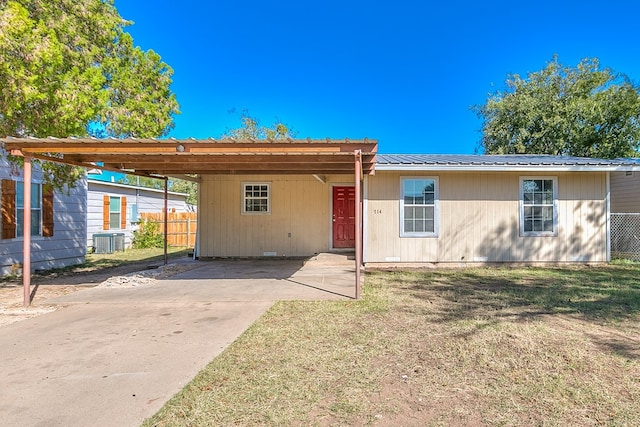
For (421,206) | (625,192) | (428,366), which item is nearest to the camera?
(428,366)

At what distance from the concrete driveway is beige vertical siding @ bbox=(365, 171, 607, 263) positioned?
2386 millimetres

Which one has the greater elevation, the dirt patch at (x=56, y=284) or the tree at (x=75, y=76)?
the tree at (x=75, y=76)

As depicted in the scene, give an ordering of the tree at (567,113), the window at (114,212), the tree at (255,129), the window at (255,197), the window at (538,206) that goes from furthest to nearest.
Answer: the tree at (255,129) < the tree at (567,113) < the window at (114,212) < the window at (255,197) < the window at (538,206)

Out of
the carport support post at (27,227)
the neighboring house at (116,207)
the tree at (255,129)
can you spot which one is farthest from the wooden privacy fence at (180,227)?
the carport support post at (27,227)

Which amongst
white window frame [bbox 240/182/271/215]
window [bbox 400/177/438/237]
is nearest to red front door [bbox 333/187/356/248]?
white window frame [bbox 240/182/271/215]

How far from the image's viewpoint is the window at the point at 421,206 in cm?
998

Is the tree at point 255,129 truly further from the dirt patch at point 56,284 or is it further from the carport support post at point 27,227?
the carport support post at point 27,227

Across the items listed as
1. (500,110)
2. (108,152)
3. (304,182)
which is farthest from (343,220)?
(500,110)

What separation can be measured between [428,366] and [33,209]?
11.2m

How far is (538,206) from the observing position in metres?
10.1

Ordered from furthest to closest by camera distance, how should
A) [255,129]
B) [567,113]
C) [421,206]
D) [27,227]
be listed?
[255,129], [567,113], [421,206], [27,227]

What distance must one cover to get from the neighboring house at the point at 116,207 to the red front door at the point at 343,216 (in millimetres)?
10124

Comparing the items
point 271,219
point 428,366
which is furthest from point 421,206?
point 428,366

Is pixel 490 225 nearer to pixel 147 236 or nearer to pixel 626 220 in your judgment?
pixel 626 220
